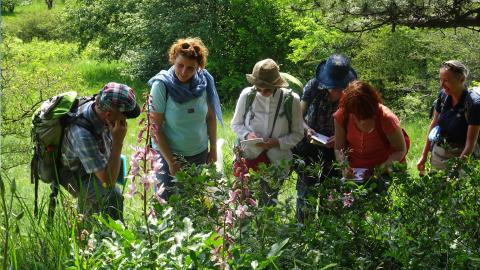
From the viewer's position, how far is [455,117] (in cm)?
473

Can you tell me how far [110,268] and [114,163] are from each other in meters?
1.42

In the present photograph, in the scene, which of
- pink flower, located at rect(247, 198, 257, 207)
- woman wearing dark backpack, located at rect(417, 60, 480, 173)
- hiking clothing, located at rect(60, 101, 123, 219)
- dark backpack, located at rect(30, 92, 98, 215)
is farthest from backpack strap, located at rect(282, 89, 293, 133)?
pink flower, located at rect(247, 198, 257, 207)

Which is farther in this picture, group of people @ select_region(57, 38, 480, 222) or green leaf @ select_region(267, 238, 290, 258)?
group of people @ select_region(57, 38, 480, 222)

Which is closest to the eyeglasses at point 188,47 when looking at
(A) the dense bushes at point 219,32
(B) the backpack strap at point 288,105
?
(B) the backpack strap at point 288,105

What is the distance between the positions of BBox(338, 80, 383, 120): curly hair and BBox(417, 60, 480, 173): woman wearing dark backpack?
2.66ft

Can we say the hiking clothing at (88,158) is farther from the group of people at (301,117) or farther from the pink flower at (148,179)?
the pink flower at (148,179)

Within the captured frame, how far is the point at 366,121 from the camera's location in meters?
4.14

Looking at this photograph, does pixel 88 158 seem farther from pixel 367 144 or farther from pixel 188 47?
pixel 367 144

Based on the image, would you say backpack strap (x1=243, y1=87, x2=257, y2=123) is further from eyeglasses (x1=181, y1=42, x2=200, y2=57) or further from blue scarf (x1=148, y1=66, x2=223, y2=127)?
eyeglasses (x1=181, y1=42, x2=200, y2=57)

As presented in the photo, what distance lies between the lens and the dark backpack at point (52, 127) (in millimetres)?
3498

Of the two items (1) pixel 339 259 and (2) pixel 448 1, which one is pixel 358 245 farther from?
(2) pixel 448 1

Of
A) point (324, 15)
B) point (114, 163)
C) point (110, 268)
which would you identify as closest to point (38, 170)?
point (114, 163)

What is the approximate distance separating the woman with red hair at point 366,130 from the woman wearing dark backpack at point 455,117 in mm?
527

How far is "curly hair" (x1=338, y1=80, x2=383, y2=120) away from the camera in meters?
3.95
